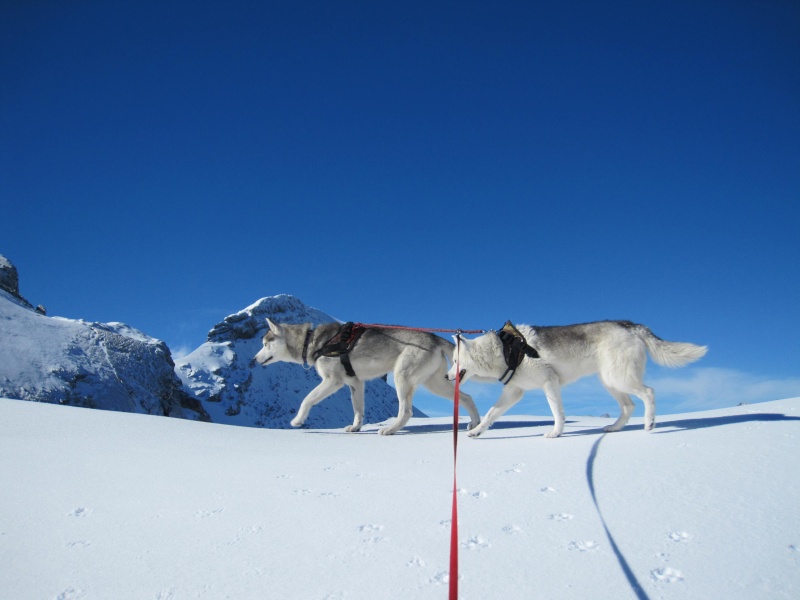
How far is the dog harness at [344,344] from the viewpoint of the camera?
830 centimetres

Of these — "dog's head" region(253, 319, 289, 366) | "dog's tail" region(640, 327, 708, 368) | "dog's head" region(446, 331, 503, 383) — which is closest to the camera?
"dog's tail" region(640, 327, 708, 368)

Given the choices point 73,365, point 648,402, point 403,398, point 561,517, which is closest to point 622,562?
point 561,517

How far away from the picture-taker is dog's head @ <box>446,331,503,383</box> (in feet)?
22.8

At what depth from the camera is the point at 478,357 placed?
7.07 metres

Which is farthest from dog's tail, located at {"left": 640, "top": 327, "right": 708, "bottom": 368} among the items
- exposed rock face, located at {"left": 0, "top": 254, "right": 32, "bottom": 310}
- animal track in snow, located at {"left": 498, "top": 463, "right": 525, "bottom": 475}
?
exposed rock face, located at {"left": 0, "top": 254, "right": 32, "bottom": 310}

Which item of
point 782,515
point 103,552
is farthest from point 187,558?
point 782,515

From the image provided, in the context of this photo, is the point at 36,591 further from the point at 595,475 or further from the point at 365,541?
the point at 595,475

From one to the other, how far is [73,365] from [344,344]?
18938mm

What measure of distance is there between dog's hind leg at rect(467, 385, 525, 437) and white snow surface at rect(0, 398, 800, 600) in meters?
1.63

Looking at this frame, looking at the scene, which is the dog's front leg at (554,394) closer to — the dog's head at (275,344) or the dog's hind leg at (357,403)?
the dog's hind leg at (357,403)

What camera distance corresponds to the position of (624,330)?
6.28 meters

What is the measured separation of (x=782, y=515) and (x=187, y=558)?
333 centimetres

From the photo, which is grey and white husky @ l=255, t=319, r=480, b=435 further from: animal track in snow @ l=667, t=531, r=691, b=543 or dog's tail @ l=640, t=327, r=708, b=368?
animal track in snow @ l=667, t=531, r=691, b=543

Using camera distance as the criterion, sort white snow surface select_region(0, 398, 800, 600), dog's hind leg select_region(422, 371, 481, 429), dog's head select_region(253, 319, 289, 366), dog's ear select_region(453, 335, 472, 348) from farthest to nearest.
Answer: dog's head select_region(253, 319, 289, 366) → dog's hind leg select_region(422, 371, 481, 429) → dog's ear select_region(453, 335, 472, 348) → white snow surface select_region(0, 398, 800, 600)
